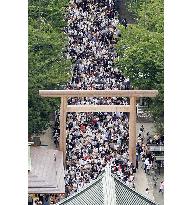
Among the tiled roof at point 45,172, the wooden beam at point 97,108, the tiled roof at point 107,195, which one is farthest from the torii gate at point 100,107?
the tiled roof at point 107,195

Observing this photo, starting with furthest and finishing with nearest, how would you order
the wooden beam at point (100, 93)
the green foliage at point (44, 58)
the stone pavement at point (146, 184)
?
the green foliage at point (44, 58), the wooden beam at point (100, 93), the stone pavement at point (146, 184)

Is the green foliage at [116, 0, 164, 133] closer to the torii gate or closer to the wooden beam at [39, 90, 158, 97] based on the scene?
the torii gate

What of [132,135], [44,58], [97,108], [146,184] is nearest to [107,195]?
[146,184]

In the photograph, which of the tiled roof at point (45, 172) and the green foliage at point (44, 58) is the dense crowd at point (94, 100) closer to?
the tiled roof at point (45, 172)

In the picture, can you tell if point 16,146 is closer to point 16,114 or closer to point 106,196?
point 16,114

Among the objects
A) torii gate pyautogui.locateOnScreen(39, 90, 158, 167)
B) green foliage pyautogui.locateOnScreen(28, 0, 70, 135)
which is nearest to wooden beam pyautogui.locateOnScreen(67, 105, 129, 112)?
torii gate pyautogui.locateOnScreen(39, 90, 158, 167)

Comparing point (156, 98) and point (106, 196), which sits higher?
point (156, 98)
